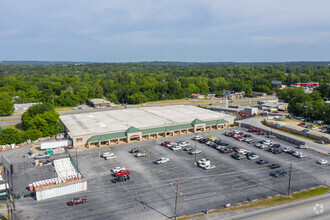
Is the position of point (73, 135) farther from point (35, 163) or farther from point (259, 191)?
point (259, 191)

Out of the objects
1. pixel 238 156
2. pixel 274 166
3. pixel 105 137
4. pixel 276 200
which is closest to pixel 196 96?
pixel 105 137

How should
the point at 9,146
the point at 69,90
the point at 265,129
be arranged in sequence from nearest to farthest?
the point at 9,146 → the point at 265,129 → the point at 69,90

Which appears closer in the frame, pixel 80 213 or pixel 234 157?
pixel 80 213

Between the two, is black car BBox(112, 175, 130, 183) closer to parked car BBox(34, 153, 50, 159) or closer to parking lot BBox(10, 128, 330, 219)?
parking lot BBox(10, 128, 330, 219)

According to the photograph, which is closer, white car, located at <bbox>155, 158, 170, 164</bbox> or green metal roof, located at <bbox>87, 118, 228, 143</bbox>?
white car, located at <bbox>155, 158, 170, 164</bbox>

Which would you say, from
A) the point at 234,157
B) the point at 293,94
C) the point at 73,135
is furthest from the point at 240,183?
the point at 293,94

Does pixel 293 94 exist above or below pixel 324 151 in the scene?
above

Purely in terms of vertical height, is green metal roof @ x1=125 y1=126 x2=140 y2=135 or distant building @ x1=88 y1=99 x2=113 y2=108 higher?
green metal roof @ x1=125 y1=126 x2=140 y2=135

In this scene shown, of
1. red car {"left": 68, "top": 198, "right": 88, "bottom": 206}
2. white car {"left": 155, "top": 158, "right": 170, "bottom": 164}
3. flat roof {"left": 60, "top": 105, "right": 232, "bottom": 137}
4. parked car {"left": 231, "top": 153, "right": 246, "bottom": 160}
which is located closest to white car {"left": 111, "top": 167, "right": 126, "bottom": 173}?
white car {"left": 155, "top": 158, "right": 170, "bottom": 164}
